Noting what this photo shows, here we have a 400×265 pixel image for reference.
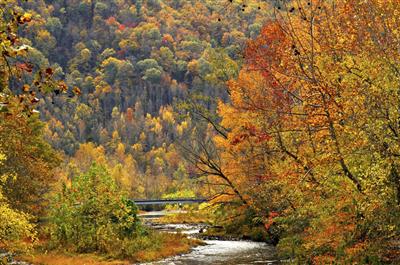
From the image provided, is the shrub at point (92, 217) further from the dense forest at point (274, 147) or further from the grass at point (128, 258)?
the grass at point (128, 258)

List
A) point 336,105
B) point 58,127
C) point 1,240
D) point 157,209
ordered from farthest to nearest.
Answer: point 58,127 → point 157,209 → point 1,240 → point 336,105

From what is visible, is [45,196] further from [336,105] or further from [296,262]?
[336,105]

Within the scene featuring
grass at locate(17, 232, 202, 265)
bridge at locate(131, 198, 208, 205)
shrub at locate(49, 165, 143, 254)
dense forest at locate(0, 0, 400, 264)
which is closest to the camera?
dense forest at locate(0, 0, 400, 264)

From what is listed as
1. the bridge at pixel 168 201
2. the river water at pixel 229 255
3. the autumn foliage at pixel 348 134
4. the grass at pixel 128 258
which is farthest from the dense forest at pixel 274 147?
the bridge at pixel 168 201

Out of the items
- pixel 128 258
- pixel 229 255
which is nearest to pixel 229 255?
pixel 229 255

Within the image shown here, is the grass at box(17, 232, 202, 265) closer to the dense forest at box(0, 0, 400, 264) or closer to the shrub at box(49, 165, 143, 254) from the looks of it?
the dense forest at box(0, 0, 400, 264)

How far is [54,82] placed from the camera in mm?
4832

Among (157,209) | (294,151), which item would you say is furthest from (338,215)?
(157,209)

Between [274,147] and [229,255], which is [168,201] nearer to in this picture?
[229,255]

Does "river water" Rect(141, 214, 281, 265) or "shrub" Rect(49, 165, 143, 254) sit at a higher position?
"shrub" Rect(49, 165, 143, 254)

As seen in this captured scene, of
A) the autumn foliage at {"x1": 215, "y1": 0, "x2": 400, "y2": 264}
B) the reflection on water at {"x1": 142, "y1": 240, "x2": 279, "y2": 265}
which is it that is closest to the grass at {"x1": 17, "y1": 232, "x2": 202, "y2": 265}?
the reflection on water at {"x1": 142, "y1": 240, "x2": 279, "y2": 265}

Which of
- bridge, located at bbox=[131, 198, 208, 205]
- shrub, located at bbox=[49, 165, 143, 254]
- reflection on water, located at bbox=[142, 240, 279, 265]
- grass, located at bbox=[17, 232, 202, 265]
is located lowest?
reflection on water, located at bbox=[142, 240, 279, 265]

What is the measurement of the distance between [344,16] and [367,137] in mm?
9493

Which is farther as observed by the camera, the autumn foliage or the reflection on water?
the reflection on water
